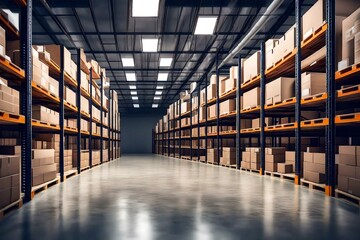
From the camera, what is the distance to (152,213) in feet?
11.8

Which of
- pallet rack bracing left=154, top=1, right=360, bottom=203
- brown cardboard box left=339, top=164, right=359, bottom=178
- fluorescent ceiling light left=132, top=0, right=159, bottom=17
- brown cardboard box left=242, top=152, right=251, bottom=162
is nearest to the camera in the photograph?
brown cardboard box left=339, top=164, right=359, bottom=178

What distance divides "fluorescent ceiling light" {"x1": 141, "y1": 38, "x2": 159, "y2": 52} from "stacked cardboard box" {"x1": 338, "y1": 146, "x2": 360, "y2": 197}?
9.27m

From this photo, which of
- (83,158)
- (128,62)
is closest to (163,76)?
(128,62)

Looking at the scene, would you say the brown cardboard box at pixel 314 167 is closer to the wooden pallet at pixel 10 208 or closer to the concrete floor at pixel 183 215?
the concrete floor at pixel 183 215

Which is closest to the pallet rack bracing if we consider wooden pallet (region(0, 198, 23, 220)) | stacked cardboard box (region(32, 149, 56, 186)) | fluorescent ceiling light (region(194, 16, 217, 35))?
fluorescent ceiling light (region(194, 16, 217, 35))

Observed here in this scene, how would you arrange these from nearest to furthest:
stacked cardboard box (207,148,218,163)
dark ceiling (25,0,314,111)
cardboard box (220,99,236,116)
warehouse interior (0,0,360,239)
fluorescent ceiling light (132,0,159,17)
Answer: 1. warehouse interior (0,0,360,239)
2. fluorescent ceiling light (132,0,159,17)
3. dark ceiling (25,0,314,111)
4. cardboard box (220,99,236,116)
5. stacked cardboard box (207,148,218,163)

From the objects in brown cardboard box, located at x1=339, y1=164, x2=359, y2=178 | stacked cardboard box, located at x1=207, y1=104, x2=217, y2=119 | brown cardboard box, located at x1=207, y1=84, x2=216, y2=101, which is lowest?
brown cardboard box, located at x1=339, y1=164, x2=359, y2=178

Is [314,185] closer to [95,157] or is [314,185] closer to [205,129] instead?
[205,129]

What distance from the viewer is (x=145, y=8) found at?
9.00m

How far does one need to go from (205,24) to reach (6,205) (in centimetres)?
848

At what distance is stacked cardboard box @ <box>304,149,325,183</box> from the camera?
5.34 meters

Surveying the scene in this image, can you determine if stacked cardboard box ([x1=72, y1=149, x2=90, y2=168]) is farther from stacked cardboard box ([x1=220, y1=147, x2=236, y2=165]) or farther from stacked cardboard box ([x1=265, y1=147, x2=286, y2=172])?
stacked cardboard box ([x1=265, y1=147, x2=286, y2=172])

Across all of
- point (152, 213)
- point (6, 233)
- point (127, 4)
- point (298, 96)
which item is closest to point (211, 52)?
point (127, 4)

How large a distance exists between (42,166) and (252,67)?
5.93 metres
